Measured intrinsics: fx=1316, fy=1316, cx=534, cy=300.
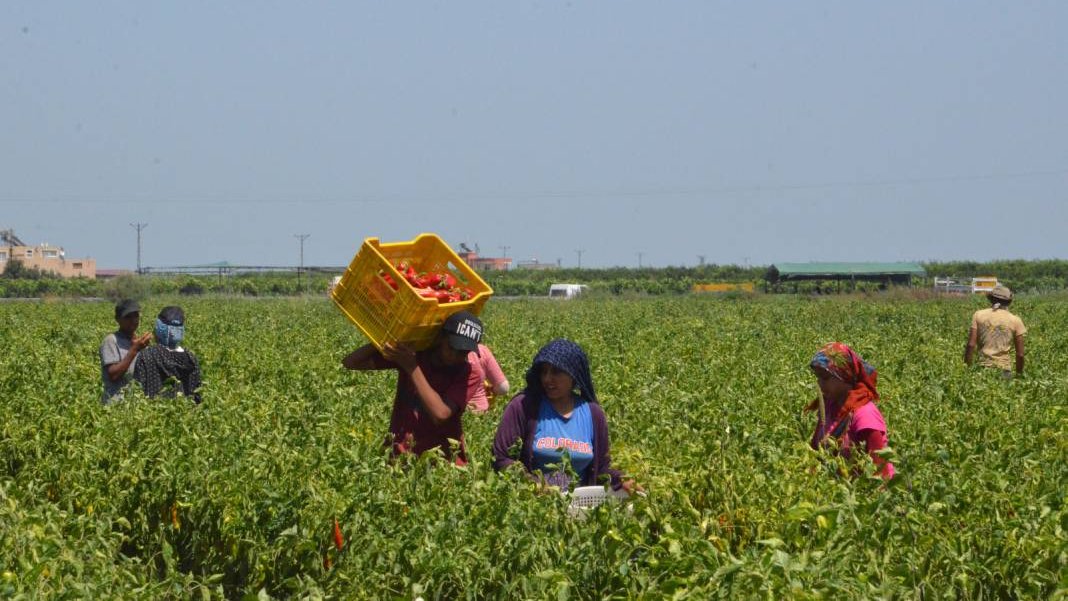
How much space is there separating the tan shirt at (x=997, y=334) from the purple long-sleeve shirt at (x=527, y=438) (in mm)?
7935

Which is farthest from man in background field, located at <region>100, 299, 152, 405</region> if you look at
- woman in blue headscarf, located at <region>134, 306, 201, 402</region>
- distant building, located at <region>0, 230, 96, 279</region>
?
distant building, located at <region>0, 230, 96, 279</region>

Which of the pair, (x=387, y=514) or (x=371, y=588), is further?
(x=387, y=514)

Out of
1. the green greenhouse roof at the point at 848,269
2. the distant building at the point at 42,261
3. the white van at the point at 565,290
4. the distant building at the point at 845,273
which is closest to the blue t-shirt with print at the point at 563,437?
the white van at the point at 565,290

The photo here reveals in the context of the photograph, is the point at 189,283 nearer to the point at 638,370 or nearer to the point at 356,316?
the point at 638,370

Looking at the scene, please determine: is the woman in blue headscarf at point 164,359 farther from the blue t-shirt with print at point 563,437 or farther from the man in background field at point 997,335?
the man in background field at point 997,335

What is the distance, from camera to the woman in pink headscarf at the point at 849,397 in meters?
6.38

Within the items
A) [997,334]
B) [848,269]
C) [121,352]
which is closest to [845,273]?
[848,269]

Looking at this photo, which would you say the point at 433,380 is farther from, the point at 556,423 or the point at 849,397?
the point at 849,397

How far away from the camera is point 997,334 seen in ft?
42.5

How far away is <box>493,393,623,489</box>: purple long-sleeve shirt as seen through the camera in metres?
5.95

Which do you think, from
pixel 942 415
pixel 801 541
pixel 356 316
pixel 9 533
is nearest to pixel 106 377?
pixel 356 316

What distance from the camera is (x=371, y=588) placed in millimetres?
4355

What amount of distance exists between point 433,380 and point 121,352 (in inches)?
153

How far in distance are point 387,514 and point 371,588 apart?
1.54ft
